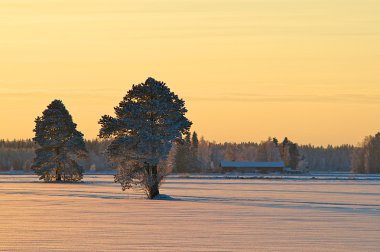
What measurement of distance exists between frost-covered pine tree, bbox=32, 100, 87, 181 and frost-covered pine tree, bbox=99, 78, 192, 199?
130 feet

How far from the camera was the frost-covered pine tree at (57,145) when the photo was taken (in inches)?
4210

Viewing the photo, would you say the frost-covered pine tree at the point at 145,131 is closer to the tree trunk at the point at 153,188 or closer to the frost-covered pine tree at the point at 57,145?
the tree trunk at the point at 153,188

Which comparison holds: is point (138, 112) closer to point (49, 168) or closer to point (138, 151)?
→ point (138, 151)

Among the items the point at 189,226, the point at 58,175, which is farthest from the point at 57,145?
the point at 189,226

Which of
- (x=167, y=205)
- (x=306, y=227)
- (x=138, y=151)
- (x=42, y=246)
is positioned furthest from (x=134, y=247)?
(x=138, y=151)

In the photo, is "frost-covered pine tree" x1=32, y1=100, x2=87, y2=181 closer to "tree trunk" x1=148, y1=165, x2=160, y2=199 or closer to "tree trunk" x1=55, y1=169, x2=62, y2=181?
"tree trunk" x1=55, y1=169, x2=62, y2=181

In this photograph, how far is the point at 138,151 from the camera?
219 ft

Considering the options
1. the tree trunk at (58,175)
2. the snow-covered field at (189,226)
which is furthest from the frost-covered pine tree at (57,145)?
the snow-covered field at (189,226)

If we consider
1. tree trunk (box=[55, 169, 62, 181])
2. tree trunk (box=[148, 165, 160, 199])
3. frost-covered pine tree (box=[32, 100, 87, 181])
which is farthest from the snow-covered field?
tree trunk (box=[55, 169, 62, 181])

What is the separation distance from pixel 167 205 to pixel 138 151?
39.2 ft

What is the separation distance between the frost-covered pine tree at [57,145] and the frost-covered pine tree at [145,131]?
130 feet

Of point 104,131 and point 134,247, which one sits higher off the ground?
point 104,131

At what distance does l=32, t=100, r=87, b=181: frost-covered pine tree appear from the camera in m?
107

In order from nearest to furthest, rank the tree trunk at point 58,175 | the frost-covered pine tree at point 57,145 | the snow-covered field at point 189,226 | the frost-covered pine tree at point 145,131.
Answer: the snow-covered field at point 189,226 < the frost-covered pine tree at point 145,131 < the frost-covered pine tree at point 57,145 < the tree trunk at point 58,175
